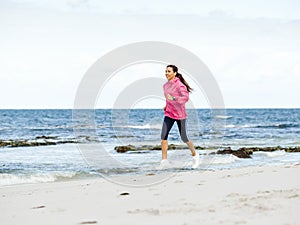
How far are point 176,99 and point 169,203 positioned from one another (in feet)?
9.43

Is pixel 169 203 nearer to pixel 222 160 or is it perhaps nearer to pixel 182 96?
pixel 182 96

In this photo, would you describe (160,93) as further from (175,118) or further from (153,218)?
(153,218)

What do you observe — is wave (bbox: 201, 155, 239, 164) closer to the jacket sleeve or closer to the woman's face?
the jacket sleeve

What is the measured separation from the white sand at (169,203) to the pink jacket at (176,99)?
139cm

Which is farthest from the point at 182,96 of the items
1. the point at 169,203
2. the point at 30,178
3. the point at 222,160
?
the point at 222,160

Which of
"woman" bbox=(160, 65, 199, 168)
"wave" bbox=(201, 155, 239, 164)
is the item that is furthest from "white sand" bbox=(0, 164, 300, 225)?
"wave" bbox=(201, 155, 239, 164)

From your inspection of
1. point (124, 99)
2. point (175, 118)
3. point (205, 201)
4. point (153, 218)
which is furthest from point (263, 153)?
point (153, 218)

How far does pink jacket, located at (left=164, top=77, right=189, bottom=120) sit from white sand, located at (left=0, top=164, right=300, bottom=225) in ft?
4.56

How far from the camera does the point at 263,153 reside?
13.4 meters

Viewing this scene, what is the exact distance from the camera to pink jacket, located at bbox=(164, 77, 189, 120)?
24.9 feet

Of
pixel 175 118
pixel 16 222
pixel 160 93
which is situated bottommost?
pixel 16 222

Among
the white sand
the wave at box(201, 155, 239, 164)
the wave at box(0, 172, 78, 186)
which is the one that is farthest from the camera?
the wave at box(201, 155, 239, 164)

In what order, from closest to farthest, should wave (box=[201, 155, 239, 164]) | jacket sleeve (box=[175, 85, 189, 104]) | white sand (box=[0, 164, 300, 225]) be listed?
white sand (box=[0, 164, 300, 225]) < jacket sleeve (box=[175, 85, 189, 104]) < wave (box=[201, 155, 239, 164])

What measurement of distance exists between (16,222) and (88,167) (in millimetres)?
5803
